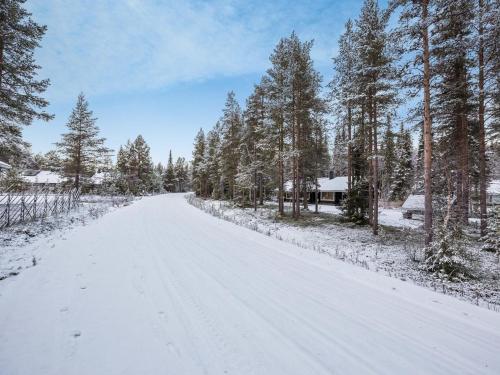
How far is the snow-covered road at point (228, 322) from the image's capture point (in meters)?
3.00

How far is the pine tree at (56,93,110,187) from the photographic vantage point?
32.8 meters

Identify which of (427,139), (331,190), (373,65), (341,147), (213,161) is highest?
(373,65)

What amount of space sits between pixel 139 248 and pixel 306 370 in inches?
271

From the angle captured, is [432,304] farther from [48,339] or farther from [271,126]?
[271,126]

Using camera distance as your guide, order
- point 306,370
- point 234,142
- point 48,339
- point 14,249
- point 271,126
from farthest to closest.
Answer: point 234,142, point 271,126, point 14,249, point 48,339, point 306,370

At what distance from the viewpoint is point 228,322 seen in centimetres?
386

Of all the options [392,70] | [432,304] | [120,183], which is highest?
[392,70]

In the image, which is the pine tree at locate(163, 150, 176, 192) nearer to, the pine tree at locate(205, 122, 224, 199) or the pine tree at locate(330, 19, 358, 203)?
the pine tree at locate(205, 122, 224, 199)

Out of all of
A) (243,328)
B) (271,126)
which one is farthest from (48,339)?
(271,126)

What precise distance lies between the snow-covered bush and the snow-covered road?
6.41 feet

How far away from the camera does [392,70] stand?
957 cm

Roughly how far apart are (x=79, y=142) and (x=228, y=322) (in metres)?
38.0

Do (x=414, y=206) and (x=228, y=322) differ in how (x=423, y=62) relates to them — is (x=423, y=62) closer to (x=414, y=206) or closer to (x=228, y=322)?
(x=228, y=322)

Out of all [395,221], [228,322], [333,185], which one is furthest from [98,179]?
[228,322]
